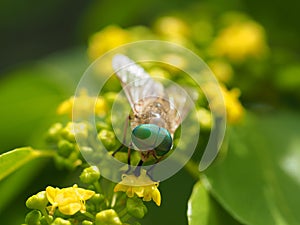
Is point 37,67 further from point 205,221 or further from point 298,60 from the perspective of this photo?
point 205,221

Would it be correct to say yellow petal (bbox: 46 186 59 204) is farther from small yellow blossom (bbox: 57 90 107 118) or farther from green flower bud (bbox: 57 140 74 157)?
small yellow blossom (bbox: 57 90 107 118)

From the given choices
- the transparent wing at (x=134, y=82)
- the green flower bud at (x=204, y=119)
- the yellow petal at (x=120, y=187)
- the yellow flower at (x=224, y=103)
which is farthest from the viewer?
the yellow flower at (x=224, y=103)

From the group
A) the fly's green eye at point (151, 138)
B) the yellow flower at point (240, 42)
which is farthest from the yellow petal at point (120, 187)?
the yellow flower at point (240, 42)

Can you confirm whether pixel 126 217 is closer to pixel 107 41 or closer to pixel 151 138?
pixel 151 138

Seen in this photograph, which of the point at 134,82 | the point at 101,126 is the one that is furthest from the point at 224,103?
the point at 101,126

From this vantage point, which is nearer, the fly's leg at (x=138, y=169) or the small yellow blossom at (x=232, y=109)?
the fly's leg at (x=138, y=169)

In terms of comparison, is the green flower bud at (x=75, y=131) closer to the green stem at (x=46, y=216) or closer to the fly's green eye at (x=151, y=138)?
the fly's green eye at (x=151, y=138)

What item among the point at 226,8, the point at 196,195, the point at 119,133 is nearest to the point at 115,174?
the point at 119,133

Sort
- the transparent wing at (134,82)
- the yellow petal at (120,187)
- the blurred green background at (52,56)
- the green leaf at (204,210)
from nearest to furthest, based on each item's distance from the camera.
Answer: the yellow petal at (120,187), the green leaf at (204,210), the transparent wing at (134,82), the blurred green background at (52,56)
